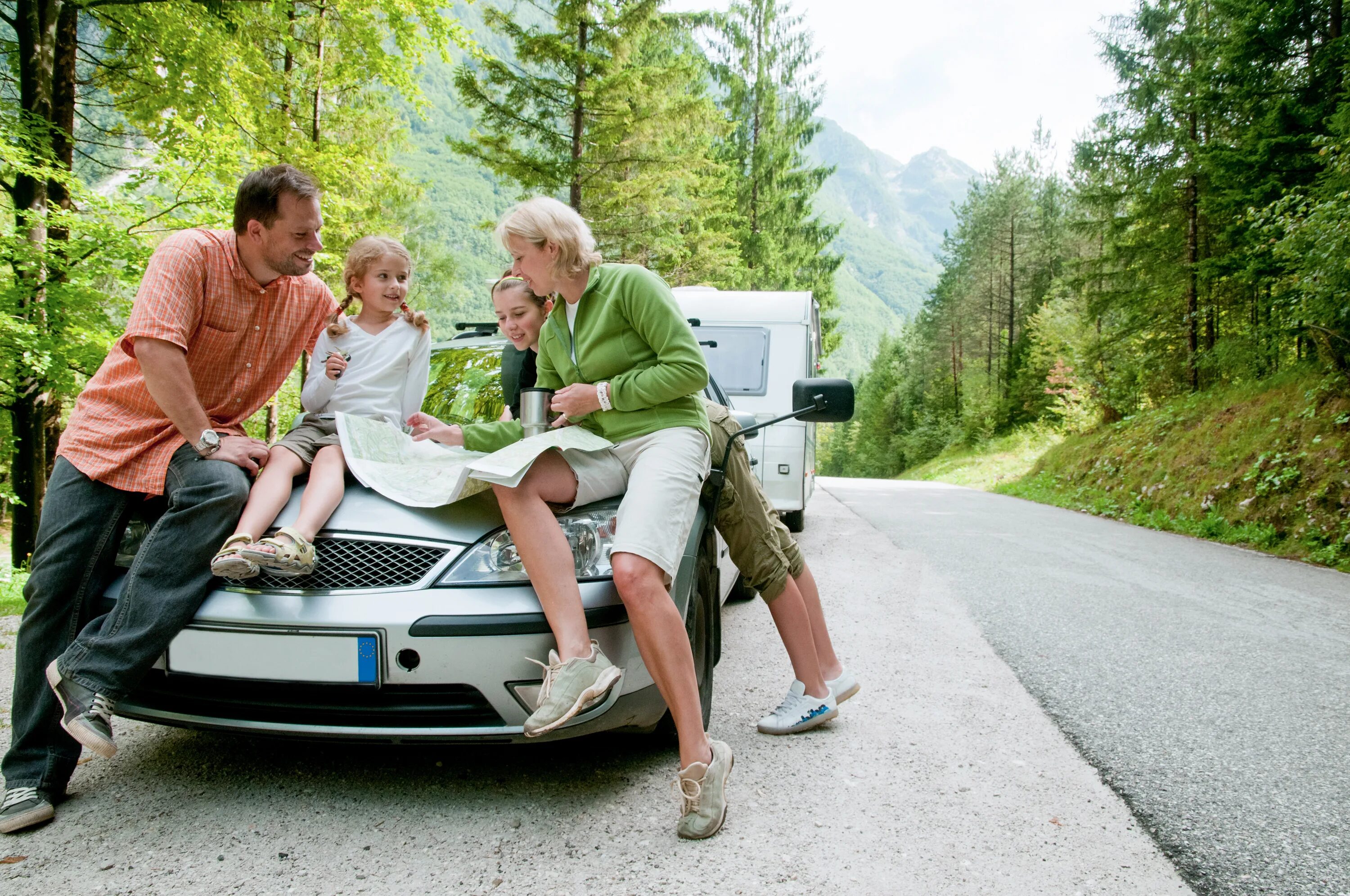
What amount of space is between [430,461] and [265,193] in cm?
99

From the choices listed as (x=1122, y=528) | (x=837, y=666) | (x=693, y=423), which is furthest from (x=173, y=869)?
(x=1122, y=528)

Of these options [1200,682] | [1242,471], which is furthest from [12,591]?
[1242,471]

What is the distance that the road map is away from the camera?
2422 millimetres

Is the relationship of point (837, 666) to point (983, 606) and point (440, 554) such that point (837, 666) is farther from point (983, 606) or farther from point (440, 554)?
point (983, 606)

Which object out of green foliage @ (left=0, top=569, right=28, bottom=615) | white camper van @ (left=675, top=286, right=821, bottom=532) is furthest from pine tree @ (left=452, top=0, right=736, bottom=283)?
green foliage @ (left=0, top=569, right=28, bottom=615)

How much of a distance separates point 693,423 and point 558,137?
12480 mm

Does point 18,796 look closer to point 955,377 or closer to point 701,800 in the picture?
point 701,800

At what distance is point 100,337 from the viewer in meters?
8.20

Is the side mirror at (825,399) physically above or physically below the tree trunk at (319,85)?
below

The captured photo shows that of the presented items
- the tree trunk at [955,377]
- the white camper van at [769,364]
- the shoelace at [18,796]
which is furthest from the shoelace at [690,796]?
the tree trunk at [955,377]

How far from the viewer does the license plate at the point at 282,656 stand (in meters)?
2.32

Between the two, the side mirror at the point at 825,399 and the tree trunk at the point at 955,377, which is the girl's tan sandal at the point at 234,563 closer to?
the side mirror at the point at 825,399

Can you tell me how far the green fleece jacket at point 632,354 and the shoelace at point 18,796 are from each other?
6.14ft

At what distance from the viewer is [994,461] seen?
104 feet
